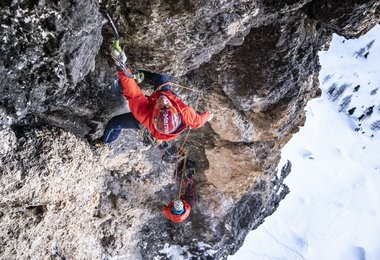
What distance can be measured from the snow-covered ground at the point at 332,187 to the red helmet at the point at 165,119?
13.4m

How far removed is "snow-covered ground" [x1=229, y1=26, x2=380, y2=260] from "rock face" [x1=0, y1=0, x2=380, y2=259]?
32.3 ft

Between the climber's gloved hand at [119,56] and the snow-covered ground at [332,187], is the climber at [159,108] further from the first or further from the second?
the snow-covered ground at [332,187]

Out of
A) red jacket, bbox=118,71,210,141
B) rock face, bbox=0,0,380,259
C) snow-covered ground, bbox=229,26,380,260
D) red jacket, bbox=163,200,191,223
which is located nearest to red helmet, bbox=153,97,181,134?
red jacket, bbox=118,71,210,141

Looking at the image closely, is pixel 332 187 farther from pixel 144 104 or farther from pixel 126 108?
pixel 144 104

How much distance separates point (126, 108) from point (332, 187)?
→ 73.1ft

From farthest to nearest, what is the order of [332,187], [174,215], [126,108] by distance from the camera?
[332,187]
[174,215]
[126,108]

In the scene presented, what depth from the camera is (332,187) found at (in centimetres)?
2375

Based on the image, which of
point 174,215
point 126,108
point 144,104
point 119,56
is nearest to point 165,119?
point 144,104

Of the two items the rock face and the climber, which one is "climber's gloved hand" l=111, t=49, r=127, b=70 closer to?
the climber

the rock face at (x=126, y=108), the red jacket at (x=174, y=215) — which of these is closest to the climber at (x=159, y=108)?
the rock face at (x=126, y=108)

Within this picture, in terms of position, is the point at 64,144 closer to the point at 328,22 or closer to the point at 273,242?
the point at 328,22

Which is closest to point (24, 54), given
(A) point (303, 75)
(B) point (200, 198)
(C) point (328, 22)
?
(C) point (328, 22)

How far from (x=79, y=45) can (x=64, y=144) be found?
1.69 m

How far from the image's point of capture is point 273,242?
707 inches
